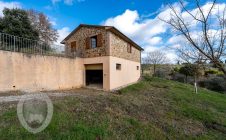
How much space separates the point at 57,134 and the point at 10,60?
689cm

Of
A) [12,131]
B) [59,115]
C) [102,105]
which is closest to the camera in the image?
[12,131]

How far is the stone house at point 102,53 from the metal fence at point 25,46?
161cm

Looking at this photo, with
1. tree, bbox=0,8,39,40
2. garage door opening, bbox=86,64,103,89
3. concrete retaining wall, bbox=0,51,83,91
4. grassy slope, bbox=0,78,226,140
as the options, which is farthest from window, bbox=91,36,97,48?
tree, bbox=0,8,39,40

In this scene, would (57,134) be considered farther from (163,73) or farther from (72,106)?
(163,73)

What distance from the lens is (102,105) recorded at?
6969 millimetres

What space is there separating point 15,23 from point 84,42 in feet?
26.1

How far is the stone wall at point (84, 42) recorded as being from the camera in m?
12.5

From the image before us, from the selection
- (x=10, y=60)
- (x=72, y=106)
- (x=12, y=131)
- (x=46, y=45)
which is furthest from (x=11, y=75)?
(x=12, y=131)

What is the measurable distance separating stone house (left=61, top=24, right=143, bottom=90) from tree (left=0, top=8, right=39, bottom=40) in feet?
14.0

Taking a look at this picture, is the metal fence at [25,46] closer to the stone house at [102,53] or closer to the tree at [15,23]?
the stone house at [102,53]

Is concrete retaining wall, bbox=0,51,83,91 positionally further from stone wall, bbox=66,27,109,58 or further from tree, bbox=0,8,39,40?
tree, bbox=0,8,39,40

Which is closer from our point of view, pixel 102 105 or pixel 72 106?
pixel 72 106

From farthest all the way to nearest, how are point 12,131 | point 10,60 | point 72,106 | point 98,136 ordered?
point 10,60 → point 72,106 → point 98,136 → point 12,131

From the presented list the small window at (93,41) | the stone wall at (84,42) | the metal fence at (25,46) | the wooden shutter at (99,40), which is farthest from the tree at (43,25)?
the wooden shutter at (99,40)
